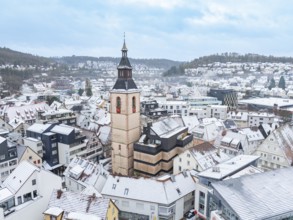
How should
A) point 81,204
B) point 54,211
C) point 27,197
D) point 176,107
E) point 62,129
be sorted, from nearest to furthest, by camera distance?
point 54,211 < point 81,204 < point 27,197 < point 62,129 < point 176,107

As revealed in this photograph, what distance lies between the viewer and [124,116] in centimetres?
3803

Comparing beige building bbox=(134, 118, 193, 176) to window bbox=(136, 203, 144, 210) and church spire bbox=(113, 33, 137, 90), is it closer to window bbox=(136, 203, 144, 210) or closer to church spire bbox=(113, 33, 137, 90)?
church spire bbox=(113, 33, 137, 90)

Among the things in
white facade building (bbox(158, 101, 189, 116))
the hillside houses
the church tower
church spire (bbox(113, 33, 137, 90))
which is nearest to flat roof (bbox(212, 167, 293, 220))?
the hillside houses

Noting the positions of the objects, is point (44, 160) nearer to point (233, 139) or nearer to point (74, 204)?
point (74, 204)

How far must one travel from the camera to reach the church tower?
37.6 meters

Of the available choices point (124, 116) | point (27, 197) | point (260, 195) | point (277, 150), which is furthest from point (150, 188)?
point (277, 150)

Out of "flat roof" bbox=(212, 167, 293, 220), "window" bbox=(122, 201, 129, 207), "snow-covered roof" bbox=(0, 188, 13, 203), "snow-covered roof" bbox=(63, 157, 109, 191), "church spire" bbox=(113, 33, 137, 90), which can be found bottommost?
"window" bbox=(122, 201, 129, 207)

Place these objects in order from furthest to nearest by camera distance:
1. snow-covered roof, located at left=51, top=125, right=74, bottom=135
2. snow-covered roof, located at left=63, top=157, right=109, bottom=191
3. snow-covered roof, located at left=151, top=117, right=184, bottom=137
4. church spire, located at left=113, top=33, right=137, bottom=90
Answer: snow-covered roof, located at left=51, top=125, right=74, bottom=135 < snow-covered roof, located at left=151, top=117, right=184, bottom=137 < church spire, located at left=113, top=33, right=137, bottom=90 < snow-covered roof, located at left=63, top=157, right=109, bottom=191

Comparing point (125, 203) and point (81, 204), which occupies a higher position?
point (81, 204)

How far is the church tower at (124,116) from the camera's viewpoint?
123 feet

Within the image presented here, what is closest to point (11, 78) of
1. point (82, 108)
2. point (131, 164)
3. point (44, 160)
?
point (82, 108)

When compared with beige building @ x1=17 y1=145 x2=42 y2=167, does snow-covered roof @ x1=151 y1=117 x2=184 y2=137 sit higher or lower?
higher

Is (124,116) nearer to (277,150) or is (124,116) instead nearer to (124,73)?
(124,73)

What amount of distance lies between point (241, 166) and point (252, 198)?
8.90 metres
